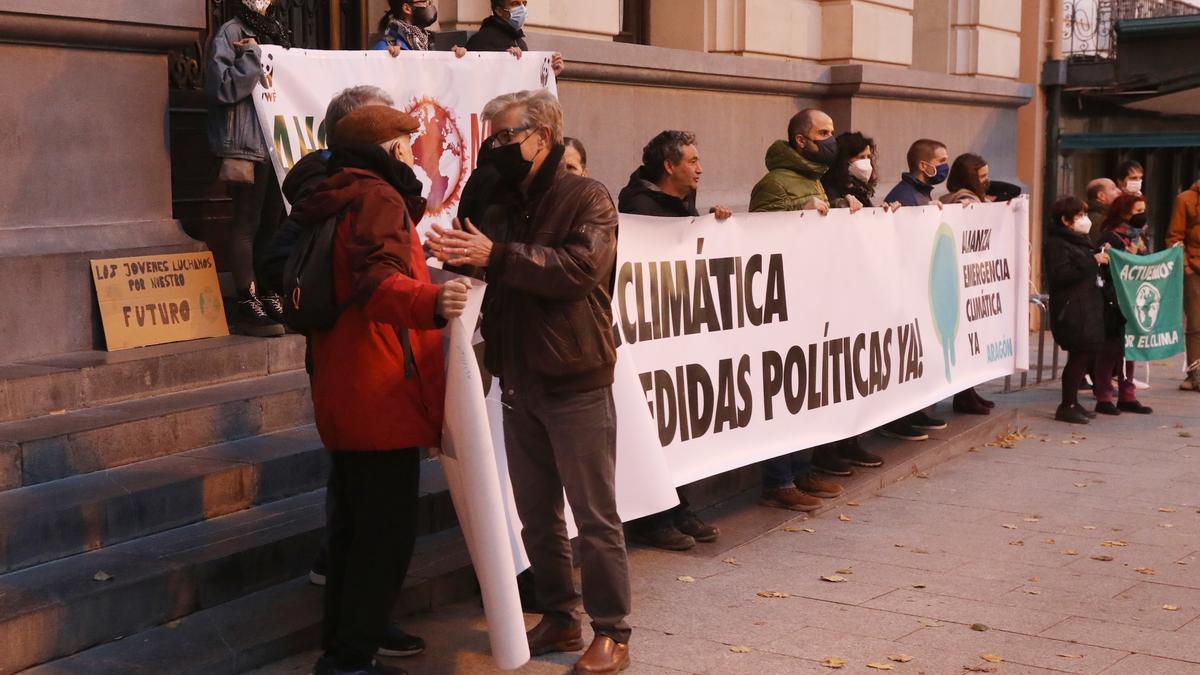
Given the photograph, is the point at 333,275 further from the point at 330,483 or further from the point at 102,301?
the point at 102,301

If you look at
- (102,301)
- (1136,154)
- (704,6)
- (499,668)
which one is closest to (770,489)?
(499,668)

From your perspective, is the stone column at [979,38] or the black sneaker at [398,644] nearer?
the black sneaker at [398,644]

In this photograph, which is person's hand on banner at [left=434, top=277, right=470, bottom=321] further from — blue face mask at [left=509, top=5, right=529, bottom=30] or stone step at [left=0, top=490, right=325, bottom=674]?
blue face mask at [left=509, top=5, right=529, bottom=30]

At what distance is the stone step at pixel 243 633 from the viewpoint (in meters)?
5.10

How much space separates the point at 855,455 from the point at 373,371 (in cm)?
467

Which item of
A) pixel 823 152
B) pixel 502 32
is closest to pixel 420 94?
pixel 502 32

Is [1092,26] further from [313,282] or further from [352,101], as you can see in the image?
[313,282]

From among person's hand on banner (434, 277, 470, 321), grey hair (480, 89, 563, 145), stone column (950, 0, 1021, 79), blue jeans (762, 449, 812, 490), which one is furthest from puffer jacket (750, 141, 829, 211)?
stone column (950, 0, 1021, 79)

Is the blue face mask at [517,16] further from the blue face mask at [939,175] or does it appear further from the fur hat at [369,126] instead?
the fur hat at [369,126]

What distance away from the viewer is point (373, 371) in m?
4.85

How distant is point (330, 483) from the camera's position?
5.29 m

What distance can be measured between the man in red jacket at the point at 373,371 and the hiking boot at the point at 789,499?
331cm

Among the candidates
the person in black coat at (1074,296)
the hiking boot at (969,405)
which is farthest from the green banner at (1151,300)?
the hiking boot at (969,405)

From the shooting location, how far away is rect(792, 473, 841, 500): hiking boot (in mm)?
8250
